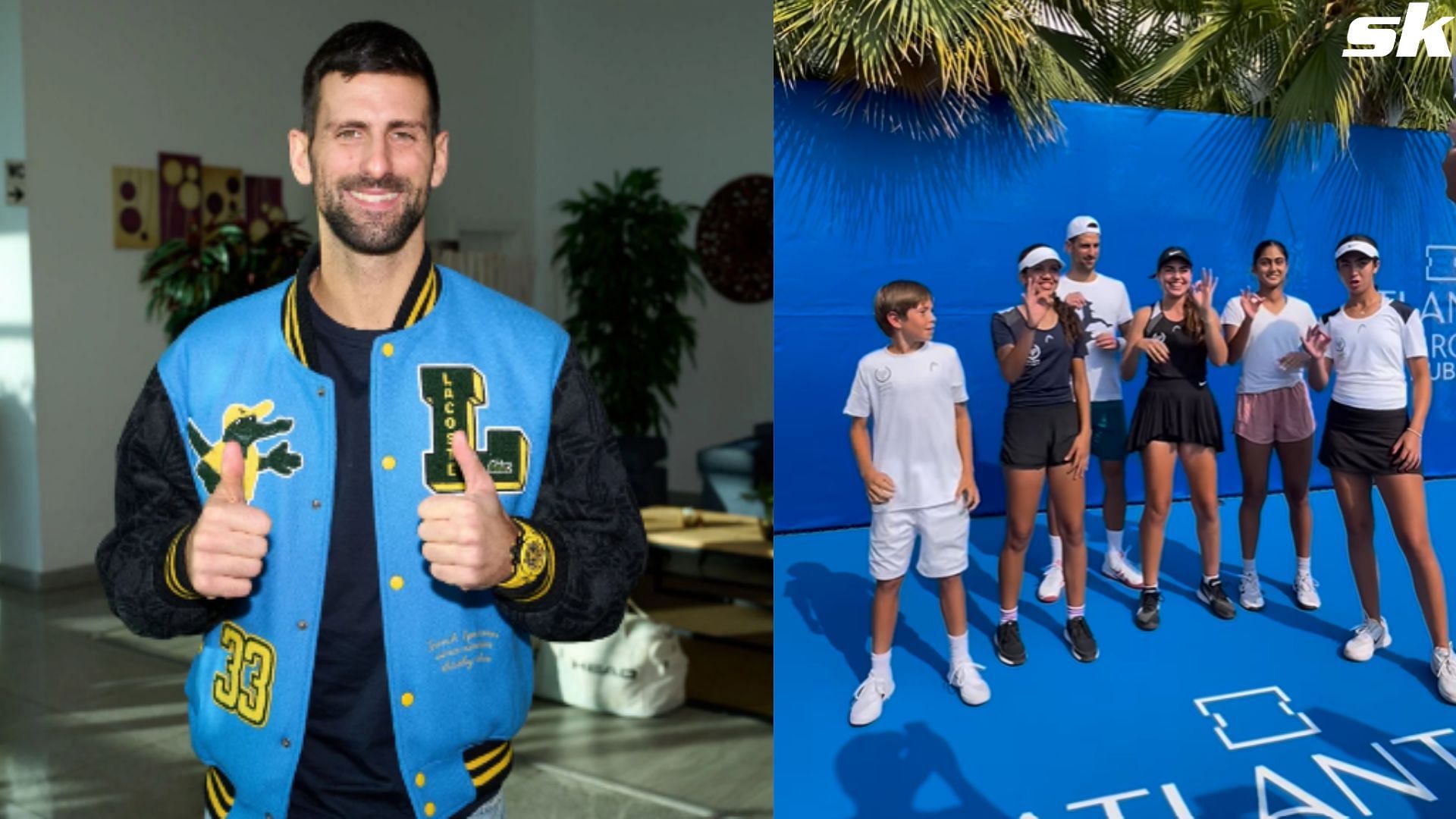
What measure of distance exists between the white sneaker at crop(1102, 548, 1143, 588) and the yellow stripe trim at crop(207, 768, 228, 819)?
1.73 metres

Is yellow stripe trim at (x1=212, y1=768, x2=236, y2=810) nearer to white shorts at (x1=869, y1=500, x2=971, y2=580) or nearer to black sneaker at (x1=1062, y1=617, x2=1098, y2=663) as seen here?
white shorts at (x1=869, y1=500, x2=971, y2=580)

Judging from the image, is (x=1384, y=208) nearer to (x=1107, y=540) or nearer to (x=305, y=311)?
(x=1107, y=540)

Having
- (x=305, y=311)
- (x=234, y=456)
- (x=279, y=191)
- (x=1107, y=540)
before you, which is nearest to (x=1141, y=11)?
(x=1107, y=540)

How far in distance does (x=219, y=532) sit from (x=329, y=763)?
0.38 metres

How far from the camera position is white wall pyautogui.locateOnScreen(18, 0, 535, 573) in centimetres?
675

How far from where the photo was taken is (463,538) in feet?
4.42

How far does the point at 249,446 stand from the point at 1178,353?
1.85m

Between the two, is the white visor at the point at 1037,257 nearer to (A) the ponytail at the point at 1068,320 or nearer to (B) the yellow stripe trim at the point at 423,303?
(A) the ponytail at the point at 1068,320

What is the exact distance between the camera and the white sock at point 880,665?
2.42 metres

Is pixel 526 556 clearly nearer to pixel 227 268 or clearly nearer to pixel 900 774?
pixel 900 774

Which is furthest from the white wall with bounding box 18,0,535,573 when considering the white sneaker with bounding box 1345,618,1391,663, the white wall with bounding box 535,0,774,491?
the white sneaker with bounding box 1345,618,1391,663

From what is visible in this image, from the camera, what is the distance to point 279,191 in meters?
7.89

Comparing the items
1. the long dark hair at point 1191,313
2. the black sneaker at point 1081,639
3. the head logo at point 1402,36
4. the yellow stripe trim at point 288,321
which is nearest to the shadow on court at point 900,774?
the black sneaker at point 1081,639

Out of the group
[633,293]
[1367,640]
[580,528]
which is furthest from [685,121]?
[580,528]
